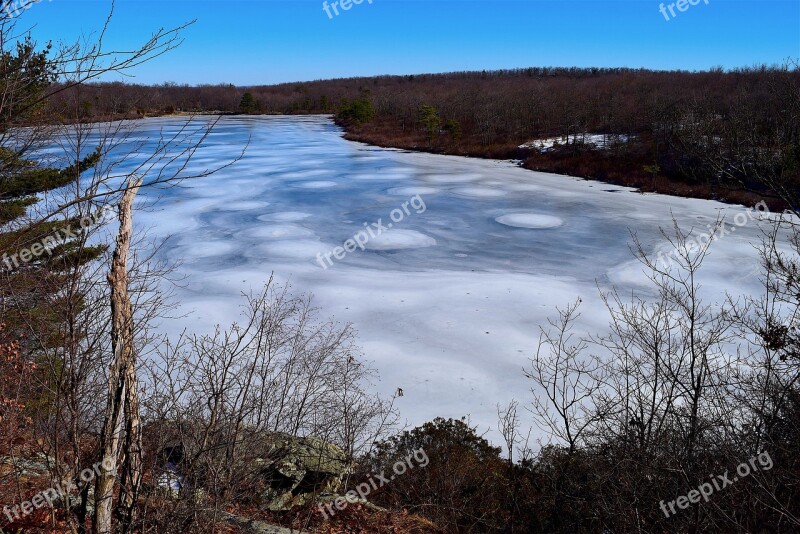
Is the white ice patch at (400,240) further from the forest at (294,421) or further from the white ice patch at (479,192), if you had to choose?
the white ice patch at (479,192)

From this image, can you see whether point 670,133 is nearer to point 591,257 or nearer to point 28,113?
point 591,257

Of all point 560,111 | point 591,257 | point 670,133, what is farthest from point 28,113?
point 560,111

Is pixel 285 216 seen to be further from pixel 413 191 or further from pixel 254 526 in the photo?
pixel 254 526

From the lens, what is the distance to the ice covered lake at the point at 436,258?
11031 mm

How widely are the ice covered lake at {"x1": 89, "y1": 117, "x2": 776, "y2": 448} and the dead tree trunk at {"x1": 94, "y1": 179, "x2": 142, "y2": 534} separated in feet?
4.27

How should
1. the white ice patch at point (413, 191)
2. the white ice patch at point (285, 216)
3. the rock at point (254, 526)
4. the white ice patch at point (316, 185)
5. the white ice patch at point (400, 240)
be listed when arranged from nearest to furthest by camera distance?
the rock at point (254, 526)
the white ice patch at point (400, 240)
the white ice patch at point (285, 216)
the white ice patch at point (413, 191)
the white ice patch at point (316, 185)

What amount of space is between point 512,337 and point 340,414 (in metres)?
4.38

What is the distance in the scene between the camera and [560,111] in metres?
52.6

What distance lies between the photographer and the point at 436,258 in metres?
17.2

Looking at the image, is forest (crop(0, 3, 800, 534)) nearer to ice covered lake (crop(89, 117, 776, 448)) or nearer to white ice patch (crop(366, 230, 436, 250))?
ice covered lake (crop(89, 117, 776, 448))

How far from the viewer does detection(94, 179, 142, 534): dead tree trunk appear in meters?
4.29

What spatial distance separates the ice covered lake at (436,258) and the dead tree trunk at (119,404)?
51.2 inches

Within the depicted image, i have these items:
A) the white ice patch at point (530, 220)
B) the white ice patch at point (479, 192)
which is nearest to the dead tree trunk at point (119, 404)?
the white ice patch at point (530, 220)

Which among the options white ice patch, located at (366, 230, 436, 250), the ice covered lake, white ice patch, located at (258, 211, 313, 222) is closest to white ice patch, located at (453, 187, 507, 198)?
the ice covered lake
